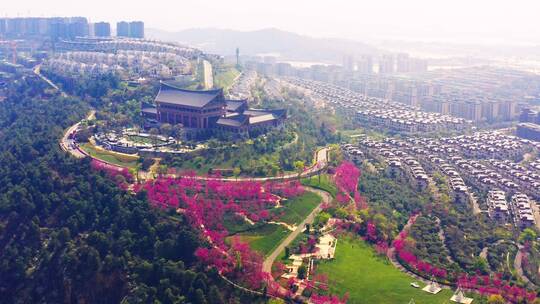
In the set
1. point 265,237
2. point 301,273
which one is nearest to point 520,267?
point 301,273

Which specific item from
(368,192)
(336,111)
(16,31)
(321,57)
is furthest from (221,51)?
(368,192)

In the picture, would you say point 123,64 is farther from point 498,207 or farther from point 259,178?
point 498,207

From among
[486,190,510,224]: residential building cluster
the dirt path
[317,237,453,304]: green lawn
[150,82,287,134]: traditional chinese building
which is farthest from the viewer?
[150,82,287,134]: traditional chinese building

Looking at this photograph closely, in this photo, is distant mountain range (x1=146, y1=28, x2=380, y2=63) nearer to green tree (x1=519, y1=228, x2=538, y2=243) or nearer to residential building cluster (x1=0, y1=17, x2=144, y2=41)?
residential building cluster (x1=0, y1=17, x2=144, y2=41)

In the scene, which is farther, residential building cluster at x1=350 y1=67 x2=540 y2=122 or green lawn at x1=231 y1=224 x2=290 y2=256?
residential building cluster at x1=350 y1=67 x2=540 y2=122

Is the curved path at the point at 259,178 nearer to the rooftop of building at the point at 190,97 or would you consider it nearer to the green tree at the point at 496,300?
the rooftop of building at the point at 190,97

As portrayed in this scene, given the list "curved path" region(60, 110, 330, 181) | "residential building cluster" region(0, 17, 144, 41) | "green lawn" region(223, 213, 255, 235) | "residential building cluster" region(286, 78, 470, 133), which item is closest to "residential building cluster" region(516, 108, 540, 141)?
"residential building cluster" region(286, 78, 470, 133)
